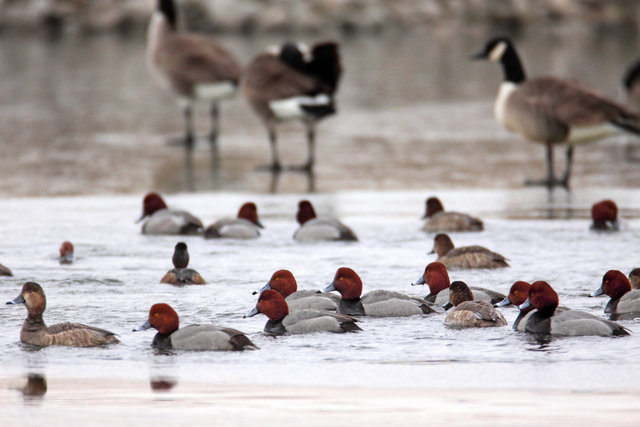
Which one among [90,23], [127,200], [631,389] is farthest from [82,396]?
[90,23]

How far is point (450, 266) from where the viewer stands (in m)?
10.4

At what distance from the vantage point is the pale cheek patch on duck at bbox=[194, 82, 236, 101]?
17.7 meters

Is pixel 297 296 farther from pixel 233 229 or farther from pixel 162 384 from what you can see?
pixel 233 229

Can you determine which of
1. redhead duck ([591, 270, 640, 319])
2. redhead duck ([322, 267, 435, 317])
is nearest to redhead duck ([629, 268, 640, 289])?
redhead duck ([591, 270, 640, 319])

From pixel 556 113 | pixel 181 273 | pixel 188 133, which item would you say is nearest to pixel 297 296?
pixel 181 273

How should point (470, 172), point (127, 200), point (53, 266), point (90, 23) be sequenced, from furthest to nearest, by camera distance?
point (90, 23) < point (470, 172) < point (127, 200) < point (53, 266)

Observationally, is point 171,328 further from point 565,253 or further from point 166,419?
point 565,253

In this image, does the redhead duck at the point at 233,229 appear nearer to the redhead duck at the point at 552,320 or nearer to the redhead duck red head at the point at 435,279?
the redhead duck red head at the point at 435,279

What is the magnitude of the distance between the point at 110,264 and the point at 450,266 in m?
3.07

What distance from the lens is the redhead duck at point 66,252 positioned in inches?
412

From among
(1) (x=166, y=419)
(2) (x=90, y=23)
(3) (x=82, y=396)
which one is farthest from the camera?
(2) (x=90, y=23)

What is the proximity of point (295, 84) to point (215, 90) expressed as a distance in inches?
101

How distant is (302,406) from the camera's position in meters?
6.53

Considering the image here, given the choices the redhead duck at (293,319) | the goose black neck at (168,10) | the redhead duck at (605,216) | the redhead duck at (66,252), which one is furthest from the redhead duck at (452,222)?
the goose black neck at (168,10)
